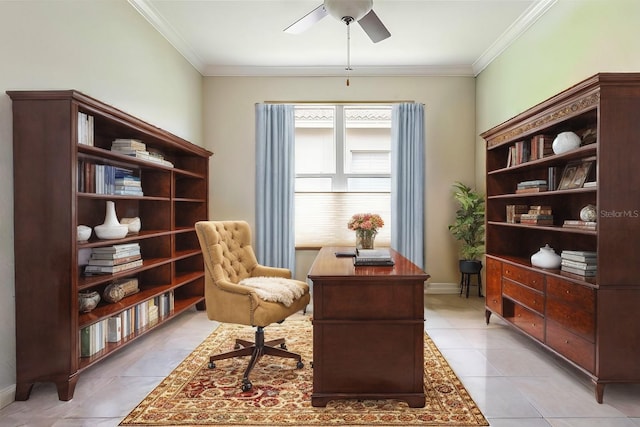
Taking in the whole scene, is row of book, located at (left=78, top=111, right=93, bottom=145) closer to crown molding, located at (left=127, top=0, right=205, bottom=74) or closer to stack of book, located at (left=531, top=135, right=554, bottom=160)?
crown molding, located at (left=127, top=0, right=205, bottom=74)

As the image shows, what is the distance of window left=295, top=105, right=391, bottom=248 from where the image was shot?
4.87 metres

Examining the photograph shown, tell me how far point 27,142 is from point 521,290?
3542 mm

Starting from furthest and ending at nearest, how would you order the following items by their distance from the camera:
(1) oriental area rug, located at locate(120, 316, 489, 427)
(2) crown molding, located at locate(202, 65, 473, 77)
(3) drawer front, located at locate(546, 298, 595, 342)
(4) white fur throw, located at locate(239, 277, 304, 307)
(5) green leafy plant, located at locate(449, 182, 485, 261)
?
1. (2) crown molding, located at locate(202, 65, 473, 77)
2. (5) green leafy plant, located at locate(449, 182, 485, 261)
3. (4) white fur throw, located at locate(239, 277, 304, 307)
4. (3) drawer front, located at locate(546, 298, 595, 342)
5. (1) oriental area rug, located at locate(120, 316, 489, 427)

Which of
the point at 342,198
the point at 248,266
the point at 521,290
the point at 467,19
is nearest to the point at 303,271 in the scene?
the point at 342,198

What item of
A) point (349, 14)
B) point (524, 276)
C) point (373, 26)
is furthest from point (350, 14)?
point (524, 276)

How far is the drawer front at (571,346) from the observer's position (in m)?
2.18

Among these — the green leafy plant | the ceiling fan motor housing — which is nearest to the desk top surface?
the ceiling fan motor housing

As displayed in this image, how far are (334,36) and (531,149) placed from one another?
224 centimetres

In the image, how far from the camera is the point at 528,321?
290 centimetres

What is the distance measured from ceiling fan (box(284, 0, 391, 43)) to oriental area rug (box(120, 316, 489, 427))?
2477 mm

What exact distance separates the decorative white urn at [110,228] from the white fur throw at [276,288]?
0.94 meters

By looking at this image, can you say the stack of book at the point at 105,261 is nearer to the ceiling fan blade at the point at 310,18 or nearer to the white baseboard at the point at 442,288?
the ceiling fan blade at the point at 310,18

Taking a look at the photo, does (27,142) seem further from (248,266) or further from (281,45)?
(281,45)

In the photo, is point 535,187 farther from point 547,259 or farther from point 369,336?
point 369,336
